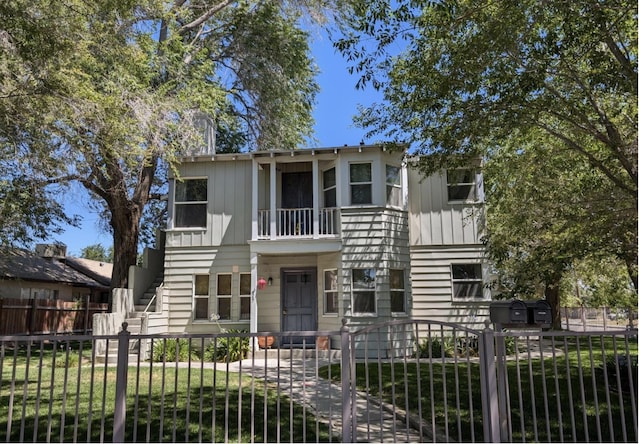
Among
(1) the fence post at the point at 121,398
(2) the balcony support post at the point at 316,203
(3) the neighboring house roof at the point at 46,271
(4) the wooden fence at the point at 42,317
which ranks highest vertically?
(2) the balcony support post at the point at 316,203

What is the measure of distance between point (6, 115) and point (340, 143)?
8585mm

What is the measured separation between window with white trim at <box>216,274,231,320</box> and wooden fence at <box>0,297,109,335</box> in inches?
295

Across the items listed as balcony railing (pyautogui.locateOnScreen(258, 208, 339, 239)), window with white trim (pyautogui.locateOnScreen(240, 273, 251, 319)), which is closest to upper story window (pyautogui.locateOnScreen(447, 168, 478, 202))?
balcony railing (pyautogui.locateOnScreen(258, 208, 339, 239))

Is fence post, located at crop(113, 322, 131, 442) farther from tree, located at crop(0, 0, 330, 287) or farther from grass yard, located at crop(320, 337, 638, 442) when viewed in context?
tree, located at crop(0, 0, 330, 287)

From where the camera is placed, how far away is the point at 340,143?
1359cm

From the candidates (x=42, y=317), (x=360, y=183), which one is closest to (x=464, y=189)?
(x=360, y=183)

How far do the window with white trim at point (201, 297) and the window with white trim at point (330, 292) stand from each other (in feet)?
11.6

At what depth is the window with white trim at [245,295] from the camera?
1374 cm

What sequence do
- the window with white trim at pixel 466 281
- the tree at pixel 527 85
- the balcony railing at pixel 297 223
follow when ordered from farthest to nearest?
the window with white trim at pixel 466 281, the balcony railing at pixel 297 223, the tree at pixel 527 85

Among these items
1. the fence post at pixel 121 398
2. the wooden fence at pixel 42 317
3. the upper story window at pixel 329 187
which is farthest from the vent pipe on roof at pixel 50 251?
the fence post at pixel 121 398

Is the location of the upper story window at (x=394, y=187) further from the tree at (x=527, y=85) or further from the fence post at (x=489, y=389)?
the fence post at (x=489, y=389)

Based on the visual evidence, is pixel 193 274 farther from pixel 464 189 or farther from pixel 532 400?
pixel 532 400

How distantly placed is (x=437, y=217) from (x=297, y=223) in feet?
13.6

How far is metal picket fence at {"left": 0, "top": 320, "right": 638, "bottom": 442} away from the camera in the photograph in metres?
4.64
